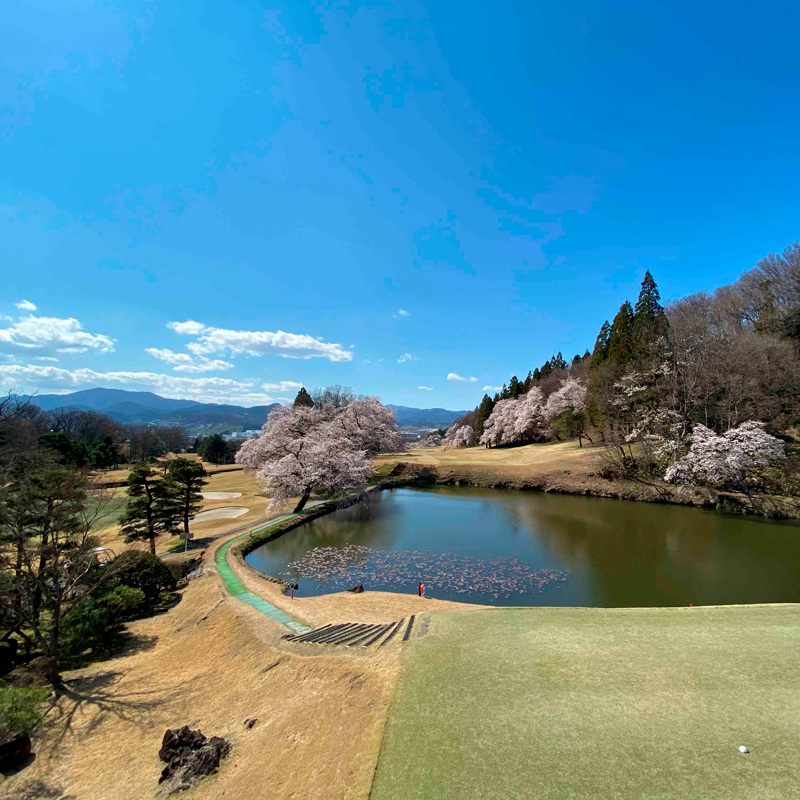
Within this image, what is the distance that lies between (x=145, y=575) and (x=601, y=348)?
4952 cm

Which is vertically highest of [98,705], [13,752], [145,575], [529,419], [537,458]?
[529,419]

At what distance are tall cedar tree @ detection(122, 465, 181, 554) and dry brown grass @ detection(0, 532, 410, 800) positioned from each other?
9.73 m

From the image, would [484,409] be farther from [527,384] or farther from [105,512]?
[105,512]

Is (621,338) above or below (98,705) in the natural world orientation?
above

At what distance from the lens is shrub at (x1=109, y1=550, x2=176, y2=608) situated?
13.7 m

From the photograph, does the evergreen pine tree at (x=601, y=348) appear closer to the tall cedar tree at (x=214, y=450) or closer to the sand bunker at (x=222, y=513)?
the sand bunker at (x=222, y=513)

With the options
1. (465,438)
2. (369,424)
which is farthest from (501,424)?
(369,424)

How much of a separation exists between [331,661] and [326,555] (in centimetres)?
1188

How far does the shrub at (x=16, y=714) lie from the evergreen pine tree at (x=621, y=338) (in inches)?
1678

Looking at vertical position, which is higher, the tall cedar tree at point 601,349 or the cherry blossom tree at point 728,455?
the tall cedar tree at point 601,349

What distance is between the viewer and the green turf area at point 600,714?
13.2 ft

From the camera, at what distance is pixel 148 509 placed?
64.2 feet

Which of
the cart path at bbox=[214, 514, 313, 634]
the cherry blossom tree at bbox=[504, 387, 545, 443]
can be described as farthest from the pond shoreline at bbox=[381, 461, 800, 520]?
the cart path at bbox=[214, 514, 313, 634]

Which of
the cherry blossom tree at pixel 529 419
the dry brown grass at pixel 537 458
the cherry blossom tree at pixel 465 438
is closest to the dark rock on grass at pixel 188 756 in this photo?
the dry brown grass at pixel 537 458
